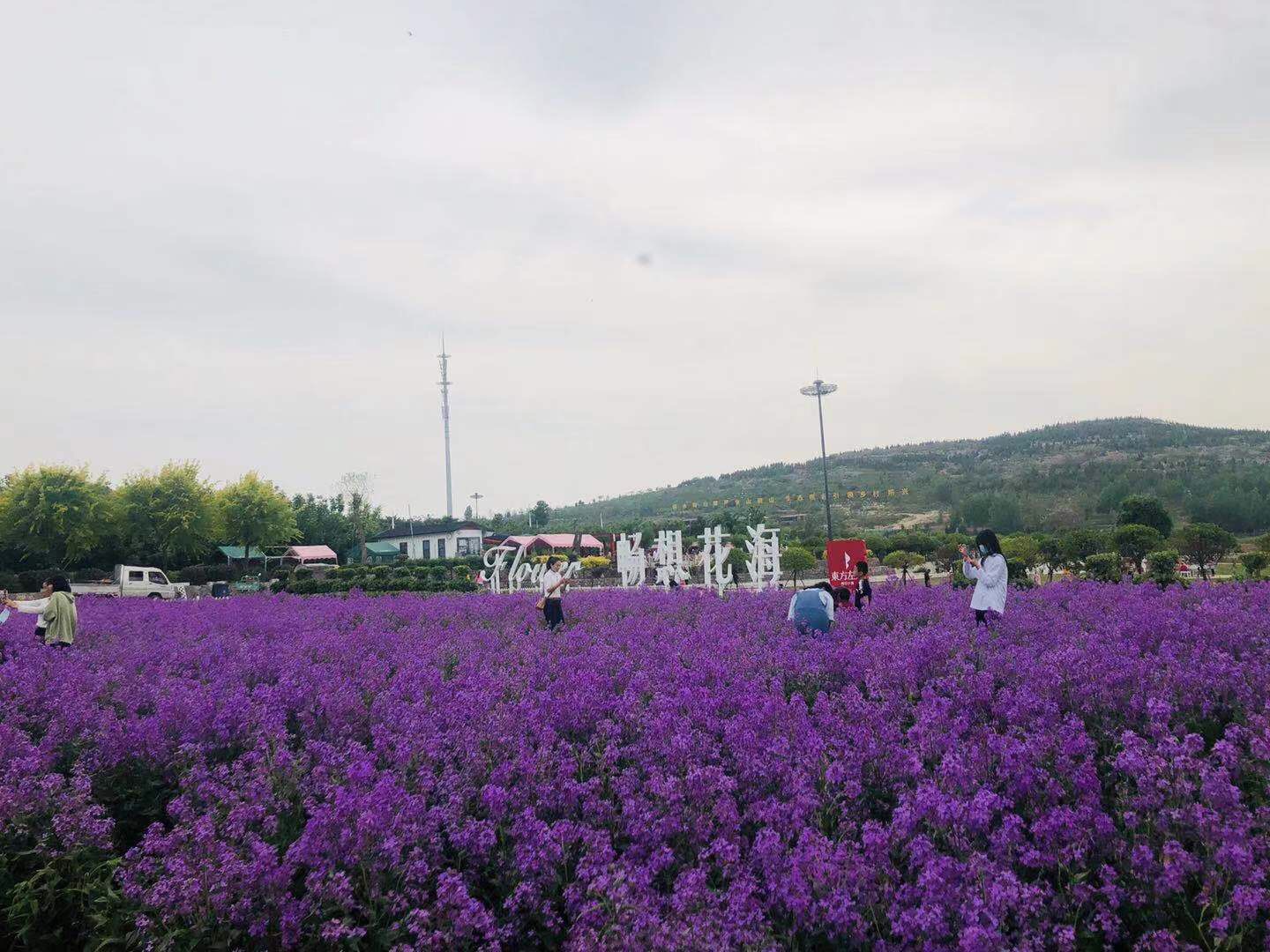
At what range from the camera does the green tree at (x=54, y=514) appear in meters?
40.2

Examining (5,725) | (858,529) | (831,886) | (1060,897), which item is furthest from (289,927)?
(858,529)

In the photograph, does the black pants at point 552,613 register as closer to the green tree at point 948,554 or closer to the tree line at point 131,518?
the green tree at point 948,554

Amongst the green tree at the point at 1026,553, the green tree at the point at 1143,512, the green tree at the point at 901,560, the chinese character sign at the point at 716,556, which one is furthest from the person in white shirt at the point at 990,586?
the green tree at the point at 1143,512

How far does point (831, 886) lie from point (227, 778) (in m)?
3.06

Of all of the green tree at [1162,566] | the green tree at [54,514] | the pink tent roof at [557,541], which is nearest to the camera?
the green tree at [1162,566]

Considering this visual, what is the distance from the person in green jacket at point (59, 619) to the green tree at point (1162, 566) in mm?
15747

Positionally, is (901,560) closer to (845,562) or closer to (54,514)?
(845,562)

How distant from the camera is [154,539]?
43.4m

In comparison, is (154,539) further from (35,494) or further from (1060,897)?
(1060,897)

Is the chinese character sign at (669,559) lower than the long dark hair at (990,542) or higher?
lower

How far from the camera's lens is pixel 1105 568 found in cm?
1916

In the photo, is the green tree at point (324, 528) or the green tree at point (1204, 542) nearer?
the green tree at point (1204, 542)

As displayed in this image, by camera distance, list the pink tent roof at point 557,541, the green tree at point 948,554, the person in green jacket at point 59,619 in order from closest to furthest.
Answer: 1. the person in green jacket at point 59,619
2. the green tree at point 948,554
3. the pink tent roof at point 557,541

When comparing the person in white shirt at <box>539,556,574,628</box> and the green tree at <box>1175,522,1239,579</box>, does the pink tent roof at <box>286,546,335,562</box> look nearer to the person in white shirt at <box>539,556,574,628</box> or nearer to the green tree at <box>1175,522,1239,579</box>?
the green tree at <box>1175,522,1239,579</box>
